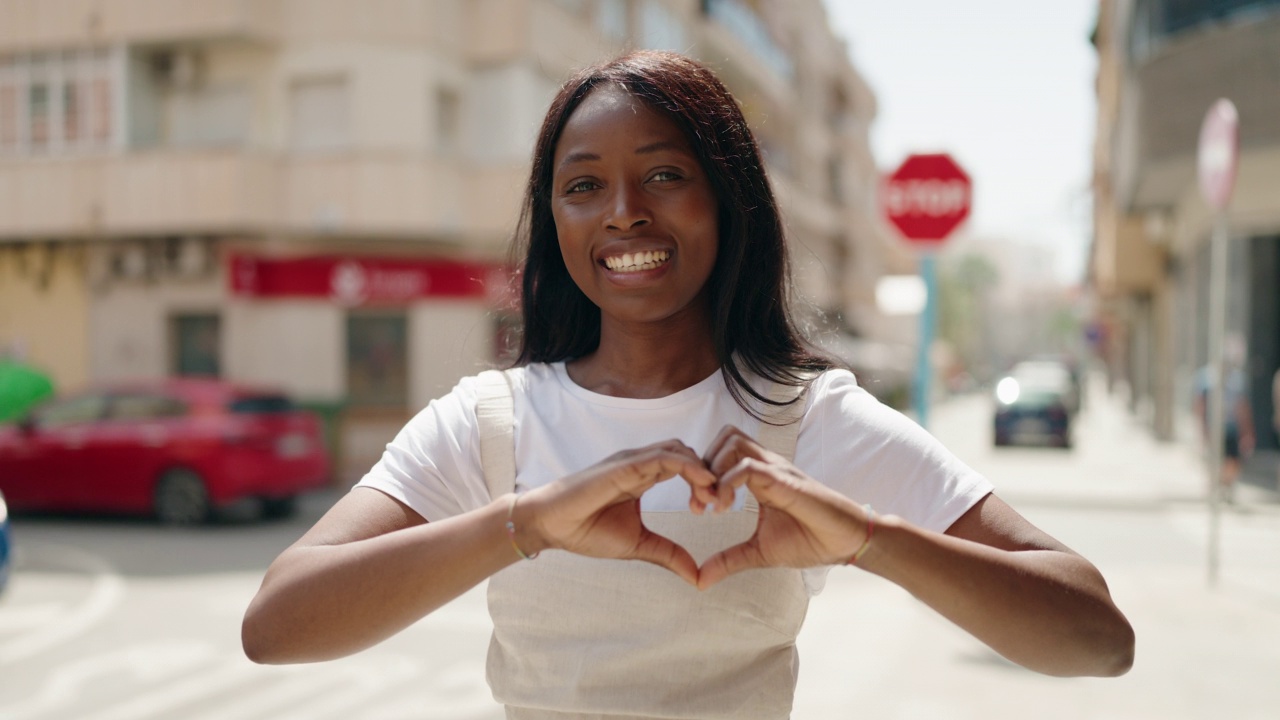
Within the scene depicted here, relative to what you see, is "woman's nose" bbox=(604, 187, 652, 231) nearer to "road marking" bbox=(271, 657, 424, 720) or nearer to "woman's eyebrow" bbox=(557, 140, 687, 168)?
"woman's eyebrow" bbox=(557, 140, 687, 168)

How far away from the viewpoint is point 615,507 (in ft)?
4.89

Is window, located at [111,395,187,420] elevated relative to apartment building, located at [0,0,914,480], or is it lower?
lower

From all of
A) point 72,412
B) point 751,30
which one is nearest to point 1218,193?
point 72,412

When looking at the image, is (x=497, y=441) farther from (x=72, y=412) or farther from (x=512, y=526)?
(x=72, y=412)

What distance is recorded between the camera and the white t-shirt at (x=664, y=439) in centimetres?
163

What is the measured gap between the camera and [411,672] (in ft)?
20.8

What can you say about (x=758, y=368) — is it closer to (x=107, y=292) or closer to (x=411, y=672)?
(x=411, y=672)

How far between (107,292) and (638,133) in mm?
20332

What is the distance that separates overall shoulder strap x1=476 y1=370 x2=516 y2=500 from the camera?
1.72m

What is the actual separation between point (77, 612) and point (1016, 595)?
7.91 m

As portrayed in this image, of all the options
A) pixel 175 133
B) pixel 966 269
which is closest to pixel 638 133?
pixel 175 133

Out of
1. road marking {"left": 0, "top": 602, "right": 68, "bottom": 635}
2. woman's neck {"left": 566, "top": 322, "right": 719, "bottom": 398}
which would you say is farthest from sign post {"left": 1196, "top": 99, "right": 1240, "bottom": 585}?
road marking {"left": 0, "top": 602, "right": 68, "bottom": 635}

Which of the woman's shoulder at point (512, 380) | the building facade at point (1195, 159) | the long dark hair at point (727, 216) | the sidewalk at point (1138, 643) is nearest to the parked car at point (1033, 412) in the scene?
the building facade at point (1195, 159)

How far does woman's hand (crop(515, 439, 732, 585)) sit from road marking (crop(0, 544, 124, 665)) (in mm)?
6394
